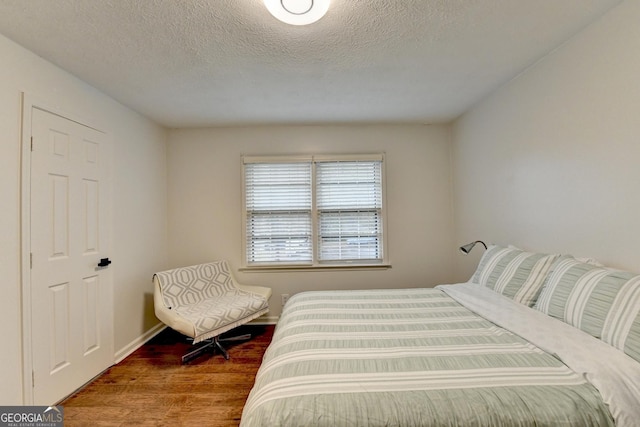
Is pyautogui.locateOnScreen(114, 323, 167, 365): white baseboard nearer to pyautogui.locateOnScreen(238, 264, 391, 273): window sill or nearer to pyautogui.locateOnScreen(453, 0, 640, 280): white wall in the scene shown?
pyautogui.locateOnScreen(238, 264, 391, 273): window sill

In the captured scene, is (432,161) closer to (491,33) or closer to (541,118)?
(541,118)

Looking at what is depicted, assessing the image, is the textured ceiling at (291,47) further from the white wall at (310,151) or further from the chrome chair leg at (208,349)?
the chrome chair leg at (208,349)

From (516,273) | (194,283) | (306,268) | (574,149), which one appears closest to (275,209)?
(306,268)

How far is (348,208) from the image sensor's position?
352 cm

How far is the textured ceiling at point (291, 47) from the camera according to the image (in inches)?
61.2

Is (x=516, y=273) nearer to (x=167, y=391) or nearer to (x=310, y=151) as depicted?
(x=310, y=151)

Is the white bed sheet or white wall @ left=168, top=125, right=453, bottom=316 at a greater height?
white wall @ left=168, top=125, right=453, bottom=316

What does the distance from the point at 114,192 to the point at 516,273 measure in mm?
3430

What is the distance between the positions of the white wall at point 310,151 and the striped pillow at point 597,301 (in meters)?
1.80

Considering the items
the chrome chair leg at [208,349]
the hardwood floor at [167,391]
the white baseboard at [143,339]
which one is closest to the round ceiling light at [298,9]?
the hardwood floor at [167,391]

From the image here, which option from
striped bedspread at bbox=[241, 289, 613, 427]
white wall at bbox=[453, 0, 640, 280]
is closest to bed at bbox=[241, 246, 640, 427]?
striped bedspread at bbox=[241, 289, 613, 427]

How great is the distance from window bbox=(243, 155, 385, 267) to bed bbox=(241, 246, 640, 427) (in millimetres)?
1573

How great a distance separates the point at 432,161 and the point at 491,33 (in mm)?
1879

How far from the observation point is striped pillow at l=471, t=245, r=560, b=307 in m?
1.86
